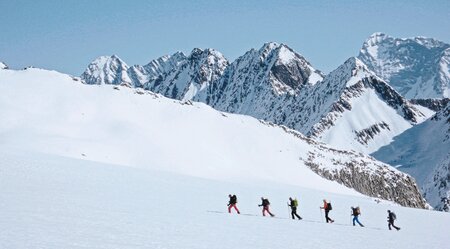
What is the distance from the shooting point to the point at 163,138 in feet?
290

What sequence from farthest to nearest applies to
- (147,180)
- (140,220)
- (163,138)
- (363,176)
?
(363,176)
(163,138)
(147,180)
(140,220)

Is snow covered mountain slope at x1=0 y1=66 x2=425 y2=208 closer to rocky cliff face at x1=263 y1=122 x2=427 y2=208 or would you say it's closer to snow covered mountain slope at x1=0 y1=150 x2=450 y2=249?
rocky cliff face at x1=263 y1=122 x2=427 y2=208

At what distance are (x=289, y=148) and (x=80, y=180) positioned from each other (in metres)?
80.3

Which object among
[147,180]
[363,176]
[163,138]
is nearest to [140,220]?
[147,180]

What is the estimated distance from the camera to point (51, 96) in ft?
300

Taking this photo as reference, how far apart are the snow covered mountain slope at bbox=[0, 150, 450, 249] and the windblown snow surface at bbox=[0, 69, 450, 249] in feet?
0.24

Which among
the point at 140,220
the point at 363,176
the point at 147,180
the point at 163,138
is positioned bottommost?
the point at 140,220

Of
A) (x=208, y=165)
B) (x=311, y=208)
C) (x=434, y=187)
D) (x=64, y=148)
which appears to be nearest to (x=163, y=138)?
(x=208, y=165)

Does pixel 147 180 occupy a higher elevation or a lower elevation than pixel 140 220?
higher

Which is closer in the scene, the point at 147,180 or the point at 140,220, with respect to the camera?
the point at 140,220

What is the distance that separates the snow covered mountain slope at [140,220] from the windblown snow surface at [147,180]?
73mm

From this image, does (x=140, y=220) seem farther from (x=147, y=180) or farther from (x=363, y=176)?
(x=363, y=176)

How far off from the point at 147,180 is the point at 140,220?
2236 cm

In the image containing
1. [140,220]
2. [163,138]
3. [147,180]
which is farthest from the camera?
[163,138]
